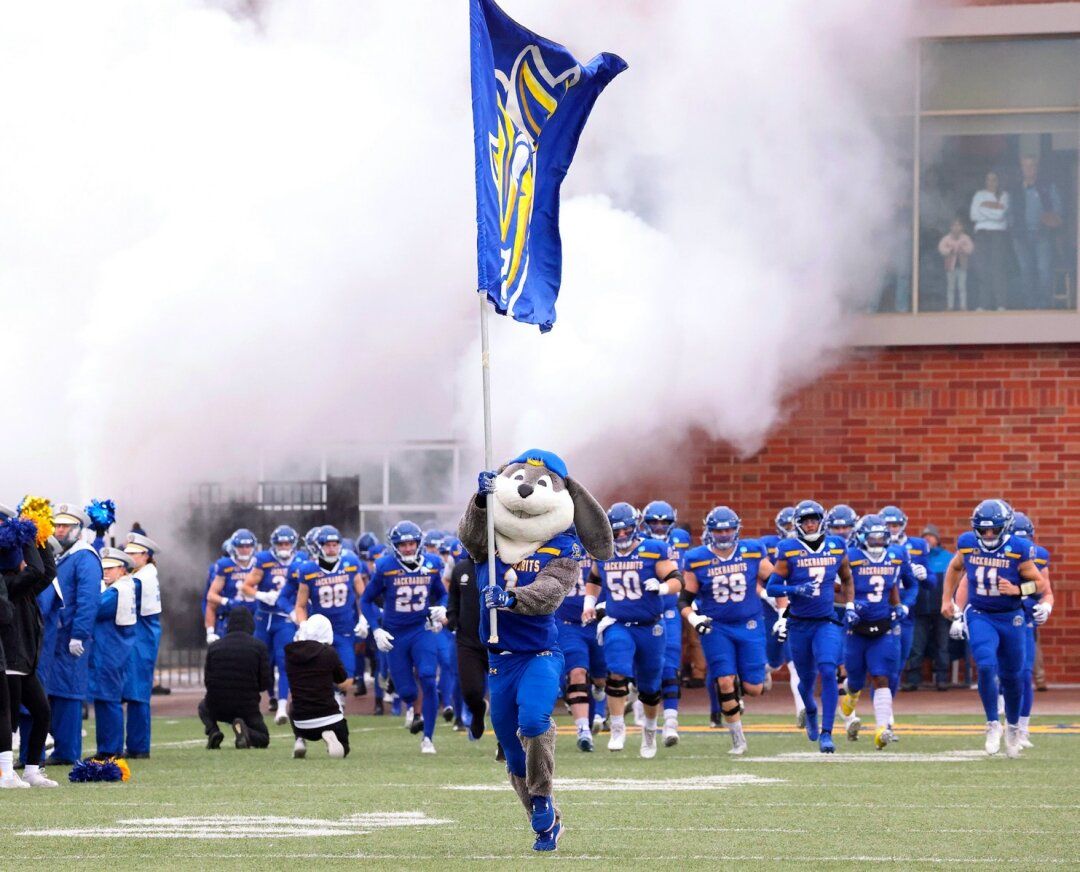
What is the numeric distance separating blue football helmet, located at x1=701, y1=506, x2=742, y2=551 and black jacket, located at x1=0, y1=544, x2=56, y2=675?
496cm

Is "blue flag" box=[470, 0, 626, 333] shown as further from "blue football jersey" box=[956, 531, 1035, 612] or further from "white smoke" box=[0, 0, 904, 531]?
"white smoke" box=[0, 0, 904, 531]

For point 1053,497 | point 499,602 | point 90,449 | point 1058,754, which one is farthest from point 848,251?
point 499,602

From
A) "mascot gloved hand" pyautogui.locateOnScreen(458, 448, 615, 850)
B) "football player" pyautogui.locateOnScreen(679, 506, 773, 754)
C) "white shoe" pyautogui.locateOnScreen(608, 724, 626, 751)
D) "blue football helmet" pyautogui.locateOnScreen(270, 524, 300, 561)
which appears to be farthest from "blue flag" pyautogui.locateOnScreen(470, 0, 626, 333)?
"blue football helmet" pyautogui.locateOnScreen(270, 524, 300, 561)

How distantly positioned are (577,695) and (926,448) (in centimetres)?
912

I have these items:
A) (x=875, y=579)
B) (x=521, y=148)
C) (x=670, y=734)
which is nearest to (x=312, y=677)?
(x=670, y=734)

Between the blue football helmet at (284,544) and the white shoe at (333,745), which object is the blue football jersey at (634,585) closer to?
the white shoe at (333,745)

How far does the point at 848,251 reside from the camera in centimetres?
2361

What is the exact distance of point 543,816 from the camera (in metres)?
8.85

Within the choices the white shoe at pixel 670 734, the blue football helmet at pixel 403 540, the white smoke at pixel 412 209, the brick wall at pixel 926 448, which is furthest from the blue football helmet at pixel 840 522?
the brick wall at pixel 926 448

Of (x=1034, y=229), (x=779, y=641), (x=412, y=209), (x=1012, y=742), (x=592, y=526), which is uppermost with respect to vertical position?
(x=412, y=209)

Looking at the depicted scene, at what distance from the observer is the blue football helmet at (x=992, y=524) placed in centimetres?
1433

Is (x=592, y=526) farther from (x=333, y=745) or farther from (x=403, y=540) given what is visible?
(x=403, y=540)

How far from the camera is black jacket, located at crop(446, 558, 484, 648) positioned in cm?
1504

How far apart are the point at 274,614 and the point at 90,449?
3.08 m
